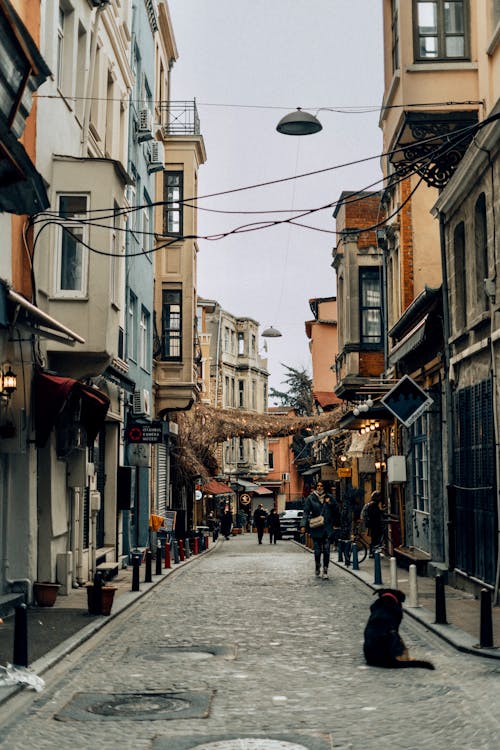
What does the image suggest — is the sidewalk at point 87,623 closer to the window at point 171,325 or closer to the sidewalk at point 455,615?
the sidewalk at point 455,615

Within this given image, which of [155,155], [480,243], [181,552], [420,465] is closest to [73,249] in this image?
[480,243]

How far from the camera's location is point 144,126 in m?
29.8

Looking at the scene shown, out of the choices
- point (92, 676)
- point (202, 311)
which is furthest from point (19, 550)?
point (202, 311)

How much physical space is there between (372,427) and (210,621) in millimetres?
17114

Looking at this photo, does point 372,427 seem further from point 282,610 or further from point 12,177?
point 12,177

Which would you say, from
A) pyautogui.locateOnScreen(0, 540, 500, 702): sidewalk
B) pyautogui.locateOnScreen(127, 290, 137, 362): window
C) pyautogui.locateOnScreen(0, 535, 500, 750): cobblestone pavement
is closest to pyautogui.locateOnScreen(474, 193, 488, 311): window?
pyautogui.locateOnScreen(0, 540, 500, 702): sidewalk

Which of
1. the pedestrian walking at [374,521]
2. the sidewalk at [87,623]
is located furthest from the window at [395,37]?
the pedestrian walking at [374,521]

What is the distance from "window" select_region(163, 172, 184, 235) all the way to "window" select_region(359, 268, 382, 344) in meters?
6.43

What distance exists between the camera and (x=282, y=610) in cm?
1697

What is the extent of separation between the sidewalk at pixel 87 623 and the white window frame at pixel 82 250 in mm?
5102

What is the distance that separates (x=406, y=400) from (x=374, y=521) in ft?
45.1

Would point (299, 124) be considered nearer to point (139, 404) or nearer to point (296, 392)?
point (139, 404)

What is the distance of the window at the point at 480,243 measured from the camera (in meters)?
18.8

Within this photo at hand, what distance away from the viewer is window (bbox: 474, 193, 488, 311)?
61.7ft
